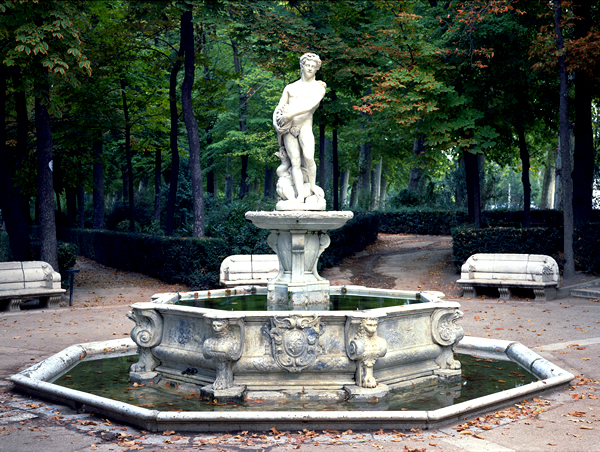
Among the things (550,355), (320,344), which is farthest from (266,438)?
(550,355)

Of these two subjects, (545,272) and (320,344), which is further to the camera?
(545,272)

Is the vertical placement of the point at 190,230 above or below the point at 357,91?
below

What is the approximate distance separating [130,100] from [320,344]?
1906cm

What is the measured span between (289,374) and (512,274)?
9.13m

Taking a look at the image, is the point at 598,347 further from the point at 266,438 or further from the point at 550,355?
the point at 266,438

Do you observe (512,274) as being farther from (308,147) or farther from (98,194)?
(98,194)

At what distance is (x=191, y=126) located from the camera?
1775cm

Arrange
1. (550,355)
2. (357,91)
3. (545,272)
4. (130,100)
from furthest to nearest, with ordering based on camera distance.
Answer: (130,100) < (357,91) < (545,272) < (550,355)

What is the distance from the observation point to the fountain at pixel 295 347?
6.10 m

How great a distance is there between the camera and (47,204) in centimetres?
1547

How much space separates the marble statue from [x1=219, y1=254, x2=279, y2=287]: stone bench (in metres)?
5.53

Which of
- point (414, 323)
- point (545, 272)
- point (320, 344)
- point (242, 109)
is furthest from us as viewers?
point (242, 109)

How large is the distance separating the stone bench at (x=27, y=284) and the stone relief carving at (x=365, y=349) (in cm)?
941

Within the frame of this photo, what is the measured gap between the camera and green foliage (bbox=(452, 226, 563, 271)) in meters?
16.7
